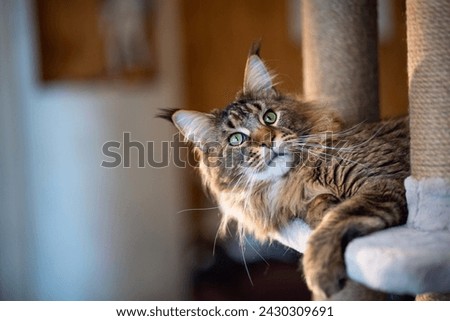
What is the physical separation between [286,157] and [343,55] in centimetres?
37

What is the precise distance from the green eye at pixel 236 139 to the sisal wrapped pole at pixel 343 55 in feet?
0.84

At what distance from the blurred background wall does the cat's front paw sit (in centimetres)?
167

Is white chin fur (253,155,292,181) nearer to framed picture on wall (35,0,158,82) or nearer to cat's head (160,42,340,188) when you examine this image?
cat's head (160,42,340,188)

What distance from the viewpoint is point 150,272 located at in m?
2.94

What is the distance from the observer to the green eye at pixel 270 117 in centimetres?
121

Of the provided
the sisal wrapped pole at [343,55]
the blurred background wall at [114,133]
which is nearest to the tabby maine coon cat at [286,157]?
the sisal wrapped pole at [343,55]

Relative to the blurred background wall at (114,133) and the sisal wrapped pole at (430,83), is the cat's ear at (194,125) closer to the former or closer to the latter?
the sisal wrapped pole at (430,83)

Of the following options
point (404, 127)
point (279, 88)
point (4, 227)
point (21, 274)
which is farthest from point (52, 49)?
point (404, 127)

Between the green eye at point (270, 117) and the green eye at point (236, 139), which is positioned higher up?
the green eye at point (270, 117)

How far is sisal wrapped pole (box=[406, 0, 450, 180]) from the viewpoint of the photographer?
3.27 feet

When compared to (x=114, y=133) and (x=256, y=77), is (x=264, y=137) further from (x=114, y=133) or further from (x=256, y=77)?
(x=114, y=133)

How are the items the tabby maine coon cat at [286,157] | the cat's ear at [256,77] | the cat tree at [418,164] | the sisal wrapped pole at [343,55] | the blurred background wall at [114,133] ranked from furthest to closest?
the blurred background wall at [114,133] < the sisal wrapped pole at [343,55] < the cat's ear at [256,77] < the tabby maine coon cat at [286,157] < the cat tree at [418,164]

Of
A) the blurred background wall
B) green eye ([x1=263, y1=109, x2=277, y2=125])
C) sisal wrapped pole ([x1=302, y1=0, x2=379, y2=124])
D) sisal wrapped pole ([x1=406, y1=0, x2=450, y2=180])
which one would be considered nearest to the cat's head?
green eye ([x1=263, y1=109, x2=277, y2=125])

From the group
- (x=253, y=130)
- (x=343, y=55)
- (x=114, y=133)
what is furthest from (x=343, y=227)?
(x=114, y=133)
